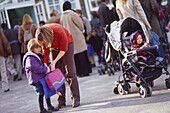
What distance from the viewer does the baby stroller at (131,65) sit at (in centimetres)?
644

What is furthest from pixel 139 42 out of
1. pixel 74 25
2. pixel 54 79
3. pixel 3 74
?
pixel 3 74

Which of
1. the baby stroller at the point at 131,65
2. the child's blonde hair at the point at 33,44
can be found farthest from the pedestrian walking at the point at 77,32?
the child's blonde hair at the point at 33,44

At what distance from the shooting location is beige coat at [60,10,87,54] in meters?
10.4

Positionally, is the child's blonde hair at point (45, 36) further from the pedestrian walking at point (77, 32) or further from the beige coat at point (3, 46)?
the pedestrian walking at point (77, 32)

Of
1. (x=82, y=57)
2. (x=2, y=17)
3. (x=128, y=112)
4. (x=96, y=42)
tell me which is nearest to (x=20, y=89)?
(x=82, y=57)

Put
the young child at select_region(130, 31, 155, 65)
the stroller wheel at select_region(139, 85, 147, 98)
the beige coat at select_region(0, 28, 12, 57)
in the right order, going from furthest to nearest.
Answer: the beige coat at select_region(0, 28, 12, 57) → the young child at select_region(130, 31, 155, 65) → the stroller wheel at select_region(139, 85, 147, 98)

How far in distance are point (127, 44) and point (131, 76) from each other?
1.98 ft

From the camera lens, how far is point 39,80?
6.36m

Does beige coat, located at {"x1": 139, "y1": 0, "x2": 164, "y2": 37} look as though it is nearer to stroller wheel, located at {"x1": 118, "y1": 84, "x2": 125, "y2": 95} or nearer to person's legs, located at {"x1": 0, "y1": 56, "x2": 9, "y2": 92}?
stroller wheel, located at {"x1": 118, "y1": 84, "x2": 125, "y2": 95}

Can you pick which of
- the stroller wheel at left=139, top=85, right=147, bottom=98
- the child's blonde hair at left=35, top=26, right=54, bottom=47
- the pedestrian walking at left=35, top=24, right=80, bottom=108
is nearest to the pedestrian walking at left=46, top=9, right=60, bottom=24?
the pedestrian walking at left=35, top=24, right=80, bottom=108

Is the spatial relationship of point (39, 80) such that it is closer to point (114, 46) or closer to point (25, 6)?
point (114, 46)

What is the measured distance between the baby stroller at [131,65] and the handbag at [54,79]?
1129mm

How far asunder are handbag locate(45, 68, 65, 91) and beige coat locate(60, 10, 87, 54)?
13.4 ft

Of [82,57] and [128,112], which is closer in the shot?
[128,112]
